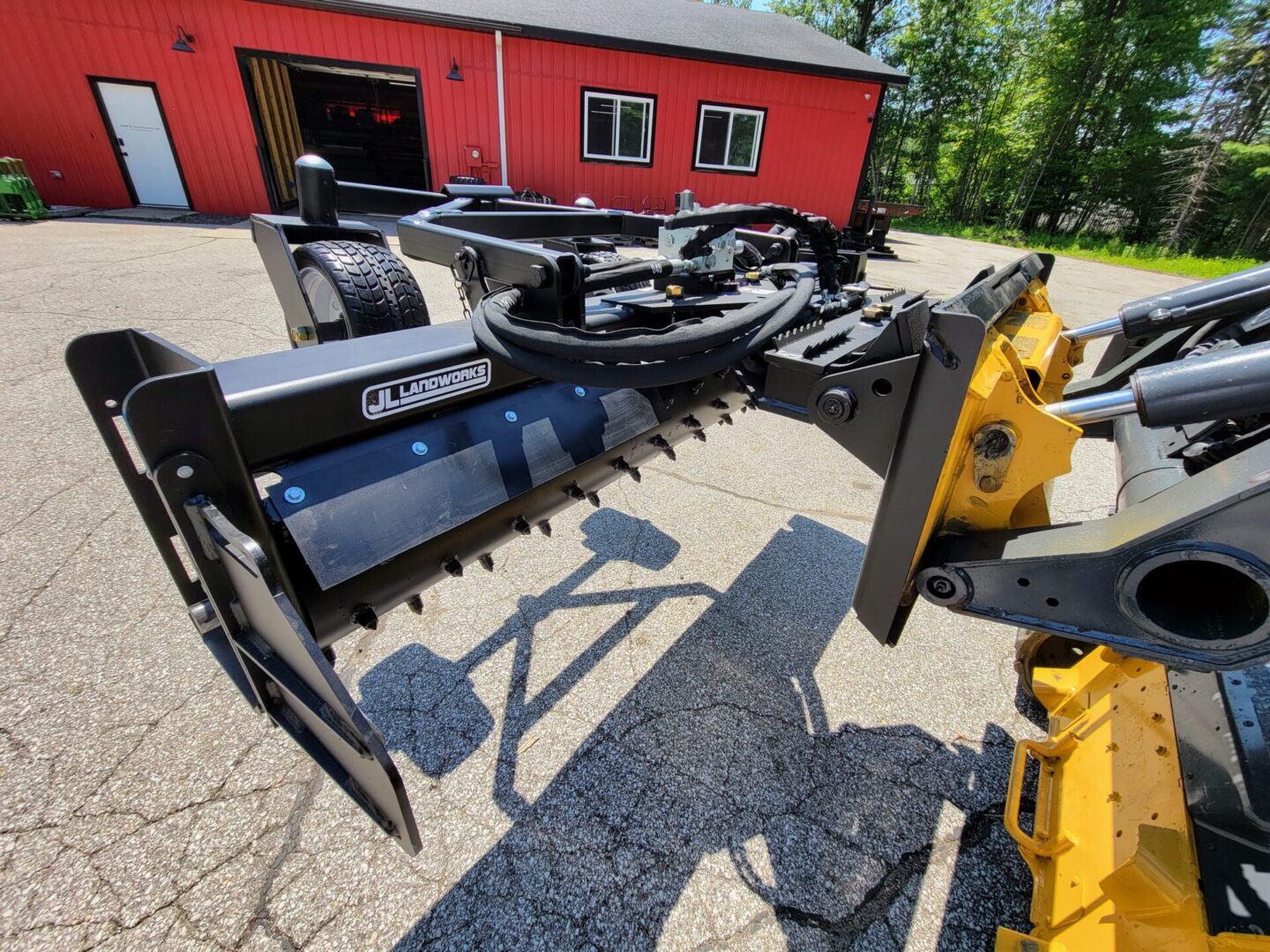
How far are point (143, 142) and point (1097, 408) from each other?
Result: 16349 millimetres

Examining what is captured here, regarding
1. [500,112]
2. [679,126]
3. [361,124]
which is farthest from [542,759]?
[361,124]

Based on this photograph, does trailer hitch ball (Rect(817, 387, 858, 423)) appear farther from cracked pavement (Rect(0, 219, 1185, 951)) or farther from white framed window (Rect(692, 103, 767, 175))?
white framed window (Rect(692, 103, 767, 175))

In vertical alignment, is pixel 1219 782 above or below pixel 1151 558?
below

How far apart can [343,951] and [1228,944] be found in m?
1.78

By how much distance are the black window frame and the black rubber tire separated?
12222 millimetres

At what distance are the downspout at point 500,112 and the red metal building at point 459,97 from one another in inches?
1.4

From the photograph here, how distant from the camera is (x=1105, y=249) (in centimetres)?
2039

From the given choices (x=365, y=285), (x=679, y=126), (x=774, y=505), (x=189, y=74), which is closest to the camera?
(x=365, y=285)

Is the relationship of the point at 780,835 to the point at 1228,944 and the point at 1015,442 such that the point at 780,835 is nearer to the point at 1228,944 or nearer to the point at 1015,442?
the point at 1228,944

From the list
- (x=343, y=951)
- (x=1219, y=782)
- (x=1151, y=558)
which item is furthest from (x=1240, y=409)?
(x=343, y=951)

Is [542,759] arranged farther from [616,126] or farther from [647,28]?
[647,28]

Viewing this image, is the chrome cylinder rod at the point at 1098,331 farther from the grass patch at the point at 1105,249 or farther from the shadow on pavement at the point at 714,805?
the grass patch at the point at 1105,249

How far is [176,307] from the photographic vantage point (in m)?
6.07

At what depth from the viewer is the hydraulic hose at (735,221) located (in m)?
1.64
